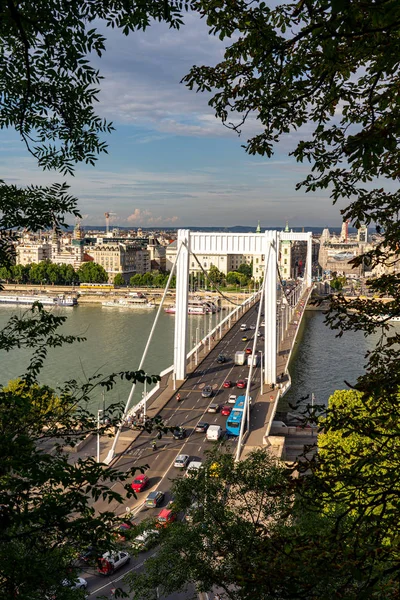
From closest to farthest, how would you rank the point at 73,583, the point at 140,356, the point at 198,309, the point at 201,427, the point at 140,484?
1. the point at 73,583
2. the point at 140,484
3. the point at 201,427
4. the point at 140,356
5. the point at 198,309

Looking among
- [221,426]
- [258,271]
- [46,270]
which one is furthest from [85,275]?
[221,426]

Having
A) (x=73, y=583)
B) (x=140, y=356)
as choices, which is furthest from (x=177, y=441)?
(x=140, y=356)

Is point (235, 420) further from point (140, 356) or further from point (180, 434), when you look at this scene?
point (140, 356)

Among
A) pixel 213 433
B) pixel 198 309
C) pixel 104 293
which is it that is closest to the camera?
pixel 213 433

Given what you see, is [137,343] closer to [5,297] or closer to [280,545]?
[5,297]

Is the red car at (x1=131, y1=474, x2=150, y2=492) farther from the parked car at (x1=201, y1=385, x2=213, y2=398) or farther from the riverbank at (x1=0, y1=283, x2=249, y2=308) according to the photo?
the riverbank at (x1=0, y1=283, x2=249, y2=308)

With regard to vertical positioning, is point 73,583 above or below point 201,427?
above

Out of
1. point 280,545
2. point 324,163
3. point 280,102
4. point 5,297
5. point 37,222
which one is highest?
point 280,102

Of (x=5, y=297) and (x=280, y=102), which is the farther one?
(x=5, y=297)
